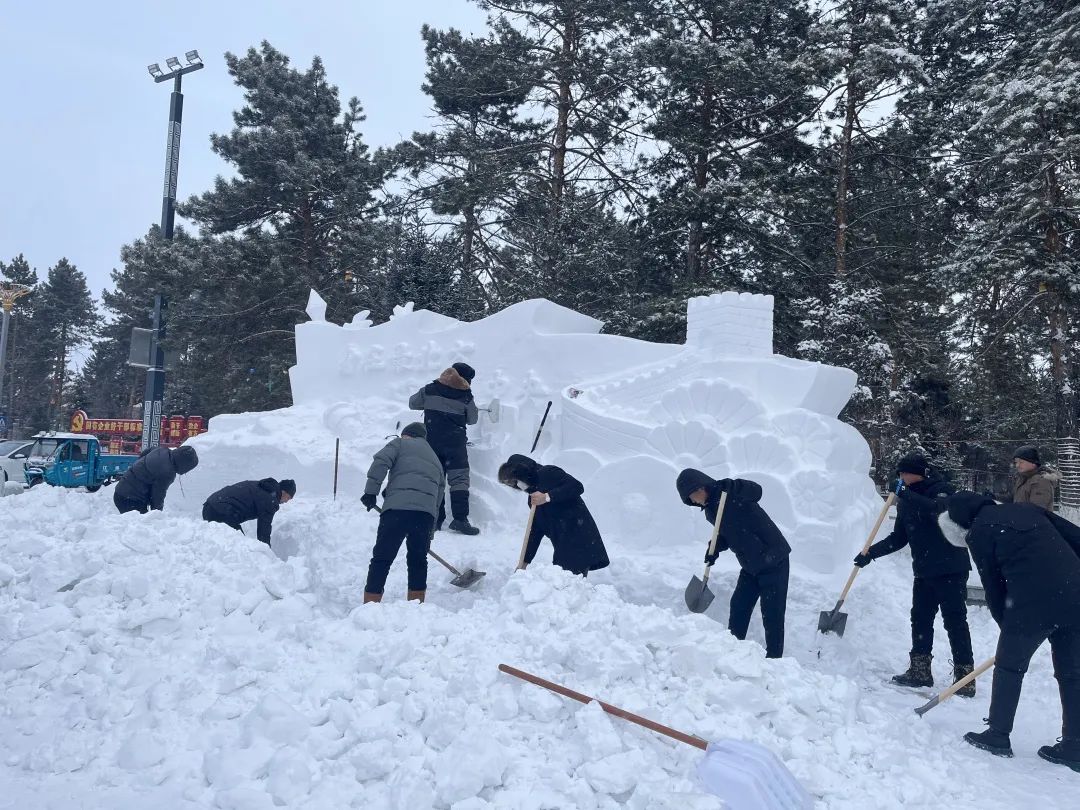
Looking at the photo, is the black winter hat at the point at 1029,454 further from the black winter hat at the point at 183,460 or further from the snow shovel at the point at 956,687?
the black winter hat at the point at 183,460

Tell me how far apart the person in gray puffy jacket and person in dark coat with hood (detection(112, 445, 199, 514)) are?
2.55 meters

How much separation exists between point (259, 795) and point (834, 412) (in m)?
6.15

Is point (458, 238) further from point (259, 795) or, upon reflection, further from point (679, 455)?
point (259, 795)

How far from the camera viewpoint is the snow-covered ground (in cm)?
305

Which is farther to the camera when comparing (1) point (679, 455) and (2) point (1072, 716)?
(1) point (679, 455)

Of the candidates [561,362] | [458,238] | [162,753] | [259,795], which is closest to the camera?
[259,795]

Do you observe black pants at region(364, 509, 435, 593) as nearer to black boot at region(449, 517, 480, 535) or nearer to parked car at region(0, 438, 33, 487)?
black boot at region(449, 517, 480, 535)

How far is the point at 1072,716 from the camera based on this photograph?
3762 millimetres

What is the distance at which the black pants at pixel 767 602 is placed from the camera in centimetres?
482

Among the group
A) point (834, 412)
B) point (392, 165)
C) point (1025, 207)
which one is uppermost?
point (392, 165)

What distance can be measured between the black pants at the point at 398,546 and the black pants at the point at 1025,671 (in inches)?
137

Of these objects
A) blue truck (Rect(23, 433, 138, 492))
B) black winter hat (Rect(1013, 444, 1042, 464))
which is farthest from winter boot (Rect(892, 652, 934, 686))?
blue truck (Rect(23, 433, 138, 492))

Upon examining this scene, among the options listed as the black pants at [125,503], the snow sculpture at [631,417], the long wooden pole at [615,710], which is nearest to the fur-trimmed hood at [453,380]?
the snow sculpture at [631,417]

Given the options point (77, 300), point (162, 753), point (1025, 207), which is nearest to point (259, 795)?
point (162, 753)
